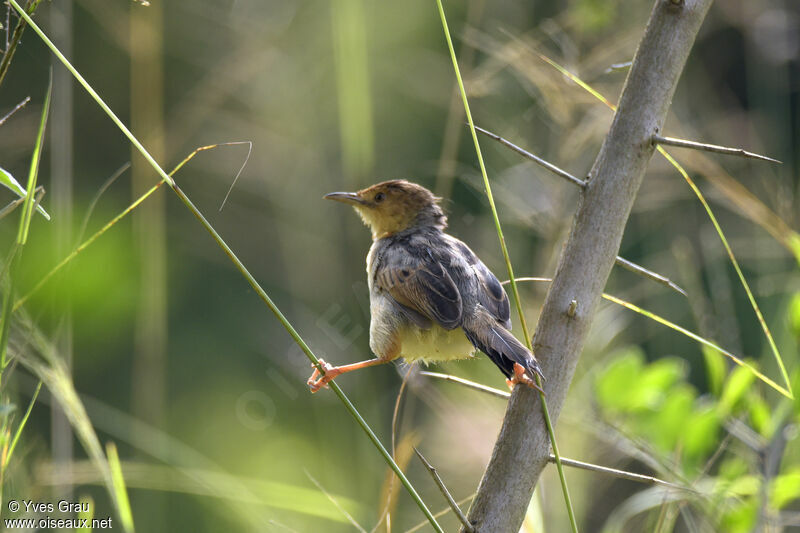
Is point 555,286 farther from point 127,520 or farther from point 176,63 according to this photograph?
point 176,63

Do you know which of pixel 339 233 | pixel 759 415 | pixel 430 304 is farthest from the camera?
pixel 339 233

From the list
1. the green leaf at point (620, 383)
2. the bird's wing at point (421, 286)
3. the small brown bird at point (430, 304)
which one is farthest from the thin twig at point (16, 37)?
the green leaf at point (620, 383)

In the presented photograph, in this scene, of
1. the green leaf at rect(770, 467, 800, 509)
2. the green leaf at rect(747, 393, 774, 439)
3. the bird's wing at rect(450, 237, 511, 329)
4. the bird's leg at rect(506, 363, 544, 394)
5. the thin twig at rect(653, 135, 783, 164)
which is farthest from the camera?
the bird's wing at rect(450, 237, 511, 329)

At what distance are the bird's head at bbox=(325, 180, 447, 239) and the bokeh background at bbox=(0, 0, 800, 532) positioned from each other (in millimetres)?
200

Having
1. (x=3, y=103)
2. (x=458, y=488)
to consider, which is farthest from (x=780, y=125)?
(x=3, y=103)

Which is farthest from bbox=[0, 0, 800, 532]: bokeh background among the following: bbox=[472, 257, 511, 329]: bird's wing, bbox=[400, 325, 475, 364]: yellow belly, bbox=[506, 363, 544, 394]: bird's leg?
bbox=[506, 363, 544, 394]: bird's leg

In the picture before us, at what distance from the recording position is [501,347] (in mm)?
2545

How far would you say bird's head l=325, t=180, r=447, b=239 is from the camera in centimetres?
413

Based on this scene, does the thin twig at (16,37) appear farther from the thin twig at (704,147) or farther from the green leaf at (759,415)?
the green leaf at (759,415)

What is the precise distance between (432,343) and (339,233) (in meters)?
3.20

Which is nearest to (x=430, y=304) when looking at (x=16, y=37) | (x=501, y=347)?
(x=501, y=347)

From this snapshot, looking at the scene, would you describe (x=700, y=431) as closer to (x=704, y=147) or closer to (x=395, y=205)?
(x=704, y=147)

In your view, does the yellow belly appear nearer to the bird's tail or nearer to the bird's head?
the bird's tail

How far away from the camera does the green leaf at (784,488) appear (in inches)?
99.2
